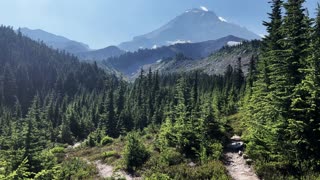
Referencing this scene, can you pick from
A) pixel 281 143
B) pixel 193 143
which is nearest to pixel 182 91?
pixel 193 143

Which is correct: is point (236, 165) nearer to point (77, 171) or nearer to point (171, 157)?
point (171, 157)

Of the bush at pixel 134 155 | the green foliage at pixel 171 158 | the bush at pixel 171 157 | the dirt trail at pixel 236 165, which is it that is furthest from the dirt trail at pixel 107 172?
the dirt trail at pixel 236 165

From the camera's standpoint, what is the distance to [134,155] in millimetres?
29844

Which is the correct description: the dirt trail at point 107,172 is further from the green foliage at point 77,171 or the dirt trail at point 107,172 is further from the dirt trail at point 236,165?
the dirt trail at point 236,165

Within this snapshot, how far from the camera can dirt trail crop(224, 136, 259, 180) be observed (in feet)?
72.3

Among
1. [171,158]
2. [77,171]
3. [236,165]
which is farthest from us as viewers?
[77,171]

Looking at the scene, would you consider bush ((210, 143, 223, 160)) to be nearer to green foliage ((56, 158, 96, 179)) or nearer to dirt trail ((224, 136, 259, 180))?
dirt trail ((224, 136, 259, 180))

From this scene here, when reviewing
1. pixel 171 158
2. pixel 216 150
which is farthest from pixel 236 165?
pixel 171 158

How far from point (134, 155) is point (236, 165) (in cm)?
966

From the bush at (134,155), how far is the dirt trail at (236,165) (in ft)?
24.5

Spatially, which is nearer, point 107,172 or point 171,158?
point 171,158

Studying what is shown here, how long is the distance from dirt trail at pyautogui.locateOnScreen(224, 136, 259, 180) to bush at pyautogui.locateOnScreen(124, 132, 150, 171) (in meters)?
7.48

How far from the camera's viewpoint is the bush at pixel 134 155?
29.3 metres

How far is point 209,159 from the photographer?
25438mm
